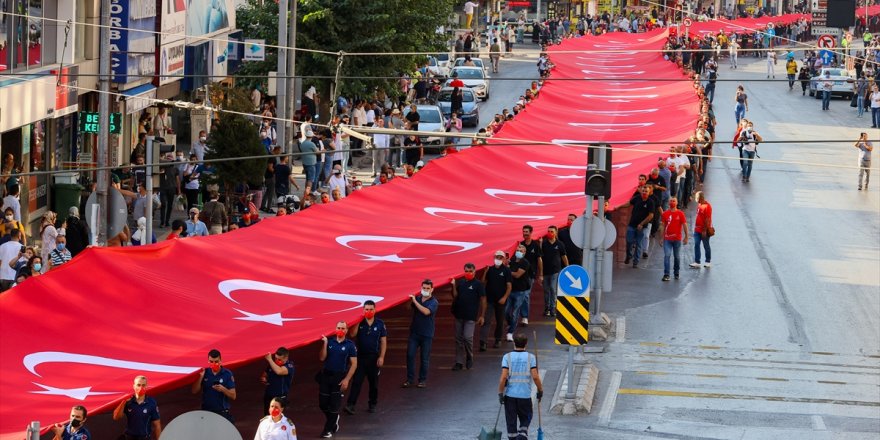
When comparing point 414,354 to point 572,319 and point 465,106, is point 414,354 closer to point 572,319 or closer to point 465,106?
point 572,319

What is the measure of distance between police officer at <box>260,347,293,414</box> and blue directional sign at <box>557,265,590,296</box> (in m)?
4.26

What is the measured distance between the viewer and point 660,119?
131ft

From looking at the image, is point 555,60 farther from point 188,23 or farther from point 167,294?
point 167,294

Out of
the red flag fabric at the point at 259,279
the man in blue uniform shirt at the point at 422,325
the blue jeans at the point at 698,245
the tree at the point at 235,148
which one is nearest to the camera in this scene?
the red flag fabric at the point at 259,279

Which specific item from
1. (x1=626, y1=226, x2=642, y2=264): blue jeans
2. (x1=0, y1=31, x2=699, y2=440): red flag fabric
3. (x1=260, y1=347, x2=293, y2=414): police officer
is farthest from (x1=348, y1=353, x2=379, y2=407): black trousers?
(x1=626, y1=226, x2=642, y2=264): blue jeans

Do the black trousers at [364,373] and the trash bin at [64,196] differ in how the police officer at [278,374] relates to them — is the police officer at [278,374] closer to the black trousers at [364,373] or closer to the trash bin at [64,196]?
the black trousers at [364,373]

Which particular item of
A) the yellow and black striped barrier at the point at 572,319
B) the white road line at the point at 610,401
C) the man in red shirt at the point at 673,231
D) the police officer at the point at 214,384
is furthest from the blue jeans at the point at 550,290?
the police officer at the point at 214,384

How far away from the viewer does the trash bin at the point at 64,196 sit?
97.2ft

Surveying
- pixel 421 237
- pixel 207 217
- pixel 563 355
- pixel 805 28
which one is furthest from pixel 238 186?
pixel 805 28

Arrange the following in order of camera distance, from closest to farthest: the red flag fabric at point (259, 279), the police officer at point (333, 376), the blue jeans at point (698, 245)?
the red flag fabric at point (259, 279)
the police officer at point (333, 376)
the blue jeans at point (698, 245)

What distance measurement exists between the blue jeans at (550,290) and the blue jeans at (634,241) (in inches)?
169

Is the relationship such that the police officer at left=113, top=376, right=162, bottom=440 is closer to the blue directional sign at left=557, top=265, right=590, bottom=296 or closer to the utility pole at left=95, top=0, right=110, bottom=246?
the blue directional sign at left=557, top=265, right=590, bottom=296

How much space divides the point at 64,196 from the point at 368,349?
1289 centimetres

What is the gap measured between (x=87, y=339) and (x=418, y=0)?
1173 inches
